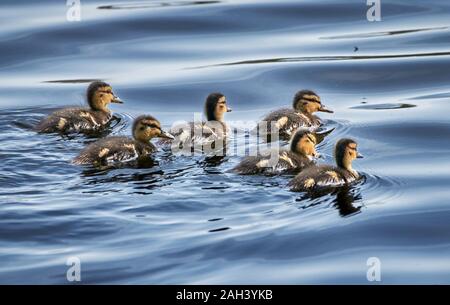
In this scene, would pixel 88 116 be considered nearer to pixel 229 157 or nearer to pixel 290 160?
pixel 229 157

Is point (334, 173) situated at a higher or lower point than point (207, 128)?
lower

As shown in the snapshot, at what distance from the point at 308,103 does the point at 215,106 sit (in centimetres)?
81

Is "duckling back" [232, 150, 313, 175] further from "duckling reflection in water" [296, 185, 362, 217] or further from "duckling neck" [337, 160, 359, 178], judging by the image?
"duckling reflection in water" [296, 185, 362, 217]

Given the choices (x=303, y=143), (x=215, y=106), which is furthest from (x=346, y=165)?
(x=215, y=106)

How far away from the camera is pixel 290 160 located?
8711 mm

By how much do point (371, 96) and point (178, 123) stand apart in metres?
2.10

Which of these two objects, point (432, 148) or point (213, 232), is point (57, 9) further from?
point (213, 232)

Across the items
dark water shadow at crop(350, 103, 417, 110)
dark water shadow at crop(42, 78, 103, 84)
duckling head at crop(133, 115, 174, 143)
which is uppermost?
dark water shadow at crop(42, 78, 103, 84)

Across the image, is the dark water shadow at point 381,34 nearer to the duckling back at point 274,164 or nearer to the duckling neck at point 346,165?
the duckling back at point 274,164

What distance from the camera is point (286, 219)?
7520 mm

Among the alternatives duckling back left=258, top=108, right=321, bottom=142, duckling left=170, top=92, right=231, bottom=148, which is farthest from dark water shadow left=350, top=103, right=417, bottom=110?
duckling left=170, top=92, right=231, bottom=148

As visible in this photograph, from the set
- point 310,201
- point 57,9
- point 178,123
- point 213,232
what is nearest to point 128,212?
A: point 213,232

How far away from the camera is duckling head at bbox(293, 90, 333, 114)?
1019 cm

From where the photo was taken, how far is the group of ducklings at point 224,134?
27.5 feet
